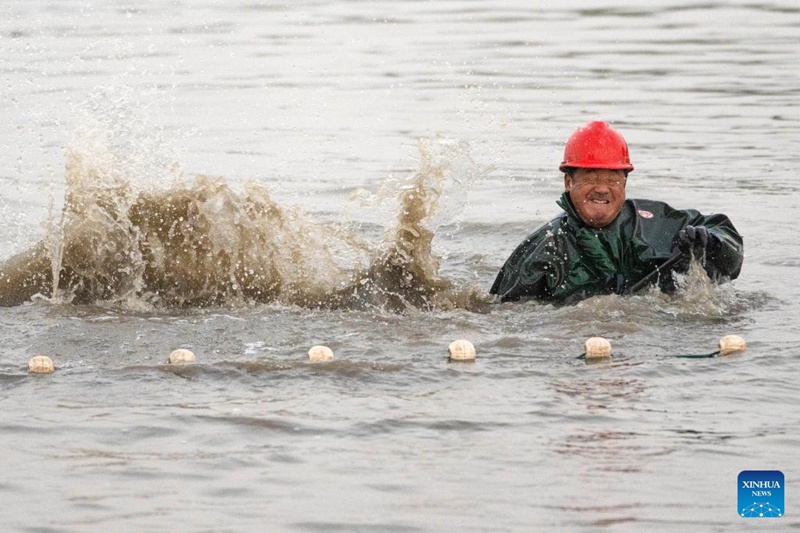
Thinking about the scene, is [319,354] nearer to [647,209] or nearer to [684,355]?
[684,355]

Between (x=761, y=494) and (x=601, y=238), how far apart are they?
358 cm

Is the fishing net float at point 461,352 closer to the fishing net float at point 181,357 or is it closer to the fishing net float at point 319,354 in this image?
the fishing net float at point 319,354

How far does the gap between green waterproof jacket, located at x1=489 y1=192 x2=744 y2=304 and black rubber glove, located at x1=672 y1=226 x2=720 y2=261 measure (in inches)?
7.6

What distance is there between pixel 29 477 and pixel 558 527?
2.29 m

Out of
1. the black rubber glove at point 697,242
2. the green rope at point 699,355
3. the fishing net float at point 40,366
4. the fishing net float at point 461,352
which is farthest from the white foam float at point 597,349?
the fishing net float at point 40,366

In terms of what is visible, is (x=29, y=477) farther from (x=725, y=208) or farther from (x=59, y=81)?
(x=59, y=81)

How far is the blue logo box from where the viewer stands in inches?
226

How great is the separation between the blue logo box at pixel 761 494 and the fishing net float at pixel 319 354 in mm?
2553

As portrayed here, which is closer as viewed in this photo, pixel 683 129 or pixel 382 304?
pixel 382 304

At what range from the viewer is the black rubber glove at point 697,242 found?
8844 mm

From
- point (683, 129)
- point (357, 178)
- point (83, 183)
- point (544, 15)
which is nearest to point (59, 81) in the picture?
point (357, 178)

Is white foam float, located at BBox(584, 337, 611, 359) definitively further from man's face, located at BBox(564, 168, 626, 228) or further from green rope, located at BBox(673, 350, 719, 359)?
man's face, located at BBox(564, 168, 626, 228)

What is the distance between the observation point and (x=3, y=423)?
689 cm

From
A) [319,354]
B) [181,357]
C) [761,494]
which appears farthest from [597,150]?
[761,494]
